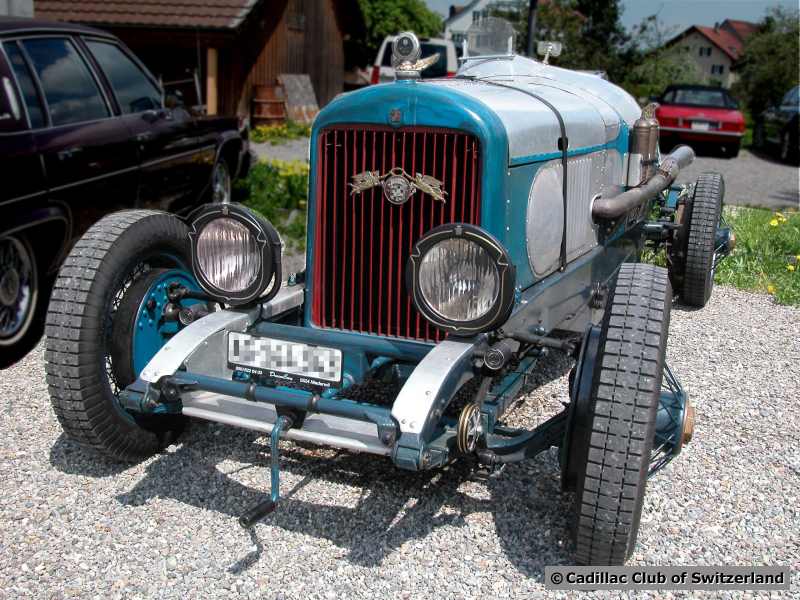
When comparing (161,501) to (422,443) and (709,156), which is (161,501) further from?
(709,156)

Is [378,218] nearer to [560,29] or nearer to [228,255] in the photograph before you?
[228,255]

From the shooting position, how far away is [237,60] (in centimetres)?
1625

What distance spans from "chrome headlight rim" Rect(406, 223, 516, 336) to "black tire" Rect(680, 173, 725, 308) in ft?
11.8

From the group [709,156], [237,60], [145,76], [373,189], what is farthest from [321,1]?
[373,189]

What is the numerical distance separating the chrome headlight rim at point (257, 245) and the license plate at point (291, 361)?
20 centimetres

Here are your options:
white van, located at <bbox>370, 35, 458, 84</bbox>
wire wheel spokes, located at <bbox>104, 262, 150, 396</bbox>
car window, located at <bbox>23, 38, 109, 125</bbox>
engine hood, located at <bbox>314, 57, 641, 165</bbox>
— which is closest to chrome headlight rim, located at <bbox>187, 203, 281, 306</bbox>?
wire wheel spokes, located at <bbox>104, 262, 150, 396</bbox>

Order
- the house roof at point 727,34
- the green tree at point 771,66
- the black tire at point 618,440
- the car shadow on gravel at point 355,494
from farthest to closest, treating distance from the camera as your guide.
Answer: the house roof at point 727,34
the green tree at point 771,66
the car shadow on gravel at point 355,494
the black tire at point 618,440

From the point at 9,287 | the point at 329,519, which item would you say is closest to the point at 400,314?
the point at 329,519

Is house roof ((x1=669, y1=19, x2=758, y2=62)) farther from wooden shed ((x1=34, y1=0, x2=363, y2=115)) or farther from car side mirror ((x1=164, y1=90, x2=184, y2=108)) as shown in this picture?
car side mirror ((x1=164, y1=90, x2=184, y2=108))

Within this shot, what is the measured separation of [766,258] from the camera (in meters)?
7.42

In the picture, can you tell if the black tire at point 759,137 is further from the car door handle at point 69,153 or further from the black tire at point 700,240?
the car door handle at point 69,153

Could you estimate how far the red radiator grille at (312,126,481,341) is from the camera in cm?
316

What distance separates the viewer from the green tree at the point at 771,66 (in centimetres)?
2639

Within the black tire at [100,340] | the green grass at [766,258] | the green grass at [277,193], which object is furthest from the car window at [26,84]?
the green grass at [766,258]
